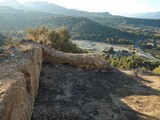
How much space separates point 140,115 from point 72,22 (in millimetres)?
175186

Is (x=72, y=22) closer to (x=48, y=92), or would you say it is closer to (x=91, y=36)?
(x=91, y=36)

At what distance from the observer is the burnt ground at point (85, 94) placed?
17.5 metres

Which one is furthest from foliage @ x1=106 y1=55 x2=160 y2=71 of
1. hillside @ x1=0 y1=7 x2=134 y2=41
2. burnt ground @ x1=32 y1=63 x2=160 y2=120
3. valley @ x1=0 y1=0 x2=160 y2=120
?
hillside @ x1=0 y1=7 x2=134 y2=41

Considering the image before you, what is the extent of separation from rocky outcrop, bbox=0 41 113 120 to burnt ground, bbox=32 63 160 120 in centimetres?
90

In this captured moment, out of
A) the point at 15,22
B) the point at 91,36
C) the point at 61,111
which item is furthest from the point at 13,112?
the point at 15,22

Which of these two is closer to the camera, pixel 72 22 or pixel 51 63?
pixel 51 63

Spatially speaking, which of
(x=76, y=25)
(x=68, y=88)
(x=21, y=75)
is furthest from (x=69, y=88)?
(x=76, y=25)

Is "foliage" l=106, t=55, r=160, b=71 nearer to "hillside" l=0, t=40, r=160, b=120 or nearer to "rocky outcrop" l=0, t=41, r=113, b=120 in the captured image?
"rocky outcrop" l=0, t=41, r=113, b=120

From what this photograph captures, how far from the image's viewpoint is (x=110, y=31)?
193m

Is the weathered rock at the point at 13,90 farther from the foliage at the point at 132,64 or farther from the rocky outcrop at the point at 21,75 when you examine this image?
the foliage at the point at 132,64

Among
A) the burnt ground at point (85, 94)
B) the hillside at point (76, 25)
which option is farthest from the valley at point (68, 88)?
the hillside at point (76, 25)

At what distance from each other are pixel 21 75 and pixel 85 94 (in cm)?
842

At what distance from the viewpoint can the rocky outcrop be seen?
10.5m

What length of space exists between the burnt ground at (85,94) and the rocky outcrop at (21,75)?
902 millimetres
